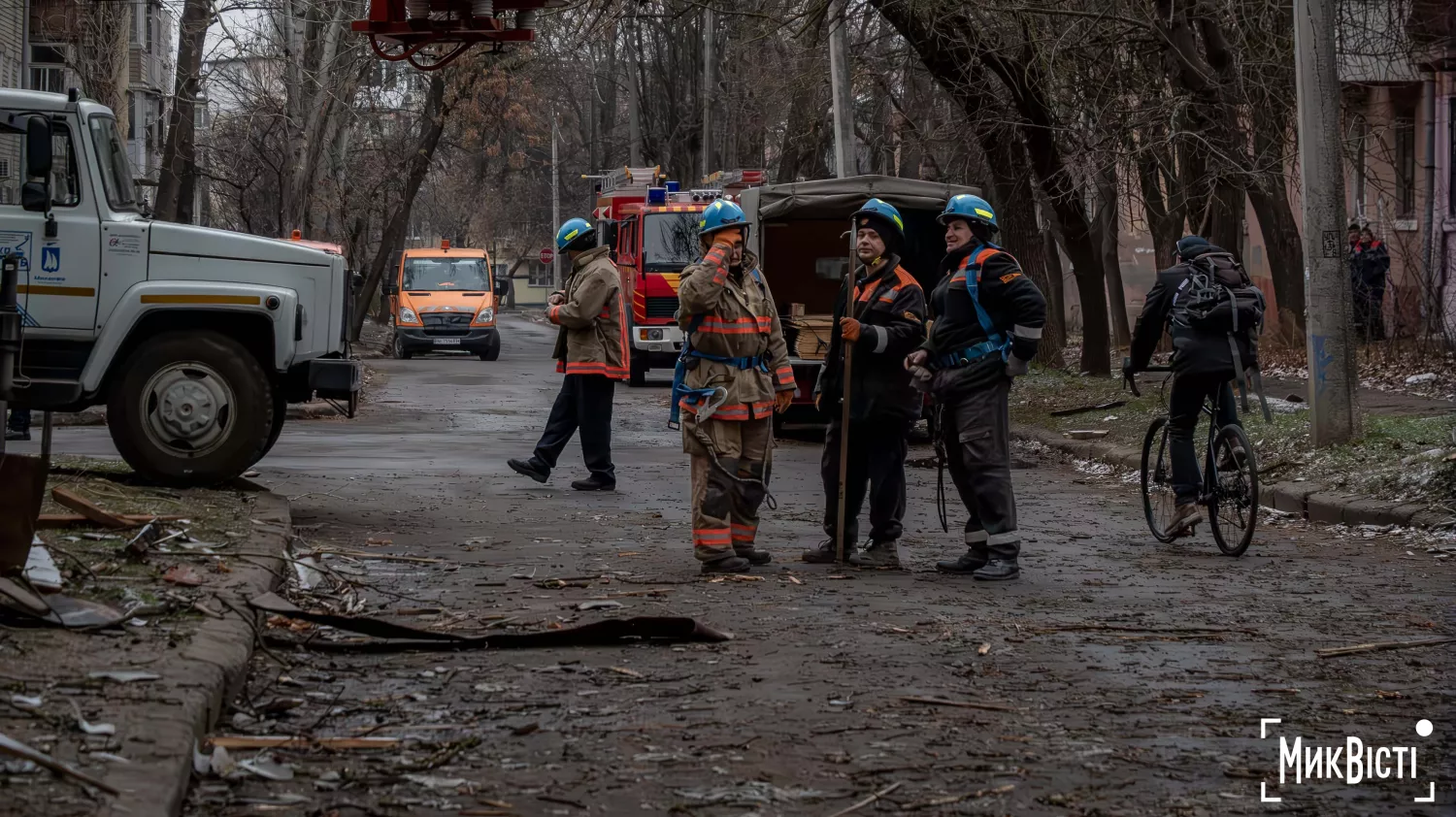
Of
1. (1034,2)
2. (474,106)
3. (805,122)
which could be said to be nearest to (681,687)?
(1034,2)

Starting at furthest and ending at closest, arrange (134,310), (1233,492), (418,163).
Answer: (418,163) → (134,310) → (1233,492)

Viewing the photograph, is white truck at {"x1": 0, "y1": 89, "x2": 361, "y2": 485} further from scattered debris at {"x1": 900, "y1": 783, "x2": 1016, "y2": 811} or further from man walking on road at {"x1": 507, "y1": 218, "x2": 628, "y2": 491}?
scattered debris at {"x1": 900, "y1": 783, "x2": 1016, "y2": 811}

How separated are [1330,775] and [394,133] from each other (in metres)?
47.1

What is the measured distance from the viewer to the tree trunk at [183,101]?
2348 cm

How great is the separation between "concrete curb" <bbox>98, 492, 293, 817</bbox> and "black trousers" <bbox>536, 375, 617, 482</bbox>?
491cm

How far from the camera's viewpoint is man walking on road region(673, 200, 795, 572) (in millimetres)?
8969

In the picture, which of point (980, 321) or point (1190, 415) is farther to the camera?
point (1190, 415)

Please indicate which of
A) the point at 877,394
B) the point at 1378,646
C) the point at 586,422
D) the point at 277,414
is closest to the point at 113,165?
the point at 277,414

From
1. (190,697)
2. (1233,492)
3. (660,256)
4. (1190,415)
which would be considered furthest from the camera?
(660,256)

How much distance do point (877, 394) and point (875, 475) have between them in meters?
0.44

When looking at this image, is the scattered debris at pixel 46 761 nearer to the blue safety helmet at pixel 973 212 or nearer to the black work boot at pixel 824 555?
the black work boot at pixel 824 555

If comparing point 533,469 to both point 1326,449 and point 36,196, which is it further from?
point 1326,449

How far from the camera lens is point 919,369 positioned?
30.0 ft

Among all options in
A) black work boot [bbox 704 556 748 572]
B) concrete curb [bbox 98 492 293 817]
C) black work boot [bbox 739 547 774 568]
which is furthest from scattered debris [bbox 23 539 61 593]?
black work boot [bbox 739 547 774 568]
